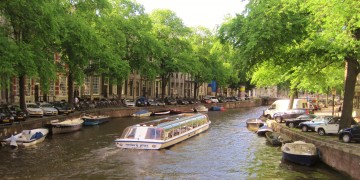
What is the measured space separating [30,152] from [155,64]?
41.0 m

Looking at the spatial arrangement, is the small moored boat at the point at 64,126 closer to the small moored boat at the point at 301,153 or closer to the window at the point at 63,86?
the small moored boat at the point at 301,153

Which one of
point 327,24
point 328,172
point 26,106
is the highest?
point 327,24

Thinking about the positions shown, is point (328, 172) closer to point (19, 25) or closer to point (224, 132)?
point (224, 132)

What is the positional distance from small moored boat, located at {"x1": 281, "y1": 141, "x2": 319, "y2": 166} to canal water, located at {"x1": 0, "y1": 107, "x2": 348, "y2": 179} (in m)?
0.36

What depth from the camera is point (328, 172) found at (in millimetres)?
21000

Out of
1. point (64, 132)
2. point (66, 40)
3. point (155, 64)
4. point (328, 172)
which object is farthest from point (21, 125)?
point (155, 64)

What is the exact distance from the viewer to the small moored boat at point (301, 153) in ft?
73.0

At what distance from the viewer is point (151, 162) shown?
76.0ft

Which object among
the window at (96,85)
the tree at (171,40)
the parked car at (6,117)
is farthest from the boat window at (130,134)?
the window at (96,85)

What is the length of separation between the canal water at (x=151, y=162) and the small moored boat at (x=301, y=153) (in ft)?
1.19

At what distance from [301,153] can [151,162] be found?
894 centimetres

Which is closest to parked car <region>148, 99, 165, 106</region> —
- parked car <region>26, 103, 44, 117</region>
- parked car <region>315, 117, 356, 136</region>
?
parked car <region>26, 103, 44, 117</region>

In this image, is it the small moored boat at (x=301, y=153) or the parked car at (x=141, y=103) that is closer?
the small moored boat at (x=301, y=153)

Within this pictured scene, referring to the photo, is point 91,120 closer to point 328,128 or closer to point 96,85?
point 96,85
